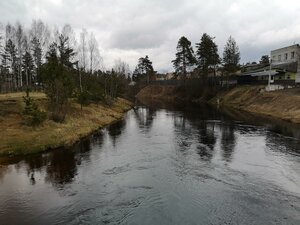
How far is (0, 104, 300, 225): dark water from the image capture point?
1330 cm

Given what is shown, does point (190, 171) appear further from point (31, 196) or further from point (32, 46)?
point (32, 46)

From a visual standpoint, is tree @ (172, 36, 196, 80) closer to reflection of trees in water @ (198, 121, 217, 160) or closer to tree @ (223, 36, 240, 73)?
tree @ (223, 36, 240, 73)

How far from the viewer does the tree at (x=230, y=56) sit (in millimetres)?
72062

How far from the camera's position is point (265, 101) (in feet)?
181

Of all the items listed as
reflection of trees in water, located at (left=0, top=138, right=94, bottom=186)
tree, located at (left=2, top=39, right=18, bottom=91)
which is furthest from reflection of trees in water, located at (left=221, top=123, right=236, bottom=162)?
tree, located at (left=2, top=39, right=18, bottom=91)

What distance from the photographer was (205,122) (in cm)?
4209

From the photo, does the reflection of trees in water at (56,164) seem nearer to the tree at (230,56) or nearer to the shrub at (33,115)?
the shrub at (33,115)

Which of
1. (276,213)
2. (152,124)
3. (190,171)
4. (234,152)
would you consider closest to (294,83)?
(152,124)

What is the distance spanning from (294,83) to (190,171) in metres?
47.7

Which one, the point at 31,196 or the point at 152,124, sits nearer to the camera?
the point at 31,196

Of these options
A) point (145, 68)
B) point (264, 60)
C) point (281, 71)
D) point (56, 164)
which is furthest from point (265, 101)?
point (145, 68)

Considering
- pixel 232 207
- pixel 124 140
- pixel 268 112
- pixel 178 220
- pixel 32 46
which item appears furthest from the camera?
pixel 32 46

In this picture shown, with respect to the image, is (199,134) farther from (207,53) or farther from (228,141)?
(207,53)

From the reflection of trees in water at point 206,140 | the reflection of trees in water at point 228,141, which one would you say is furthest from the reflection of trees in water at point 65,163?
the reflection of trees in water at point 228,141
